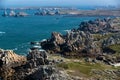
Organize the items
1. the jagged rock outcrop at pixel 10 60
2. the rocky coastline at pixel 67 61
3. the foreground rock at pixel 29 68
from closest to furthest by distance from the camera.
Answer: the foreground rock at pixel 29 68 → the rocky coastline at pixel 67 61 → the jagged rock outcrop at pixel 10 60

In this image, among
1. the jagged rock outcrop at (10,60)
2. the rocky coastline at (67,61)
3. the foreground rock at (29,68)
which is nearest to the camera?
the foreground rock at (29,68)

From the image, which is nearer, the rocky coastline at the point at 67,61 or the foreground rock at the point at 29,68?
the foreground rock at the point at 29,68

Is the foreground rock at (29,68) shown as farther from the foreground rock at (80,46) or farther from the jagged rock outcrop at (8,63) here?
the foreground rock at (80,46)

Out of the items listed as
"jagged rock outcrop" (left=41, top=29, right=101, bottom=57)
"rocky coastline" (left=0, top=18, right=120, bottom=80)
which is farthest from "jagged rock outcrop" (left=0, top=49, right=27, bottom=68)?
"jagged rock outcrop" (left=41, top=29, right=101, bottom=57)

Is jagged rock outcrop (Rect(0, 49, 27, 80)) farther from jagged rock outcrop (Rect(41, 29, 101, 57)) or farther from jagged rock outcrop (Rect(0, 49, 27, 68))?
jagged rock outcrop (Rect(41, 29, 101, 57))

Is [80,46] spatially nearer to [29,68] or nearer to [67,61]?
[67,61]

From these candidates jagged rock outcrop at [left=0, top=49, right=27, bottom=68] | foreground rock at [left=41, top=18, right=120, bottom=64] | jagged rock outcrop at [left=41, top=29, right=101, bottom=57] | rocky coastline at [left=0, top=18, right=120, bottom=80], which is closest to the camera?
rocky coastline at [left=0, top=18, right=120, bottom=80]

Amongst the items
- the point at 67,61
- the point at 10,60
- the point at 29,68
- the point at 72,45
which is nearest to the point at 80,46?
the point at 72,45

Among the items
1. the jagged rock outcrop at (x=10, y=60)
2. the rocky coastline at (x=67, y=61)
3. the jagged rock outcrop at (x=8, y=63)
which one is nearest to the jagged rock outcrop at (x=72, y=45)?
the rocky coastline at (x=67, y=61)

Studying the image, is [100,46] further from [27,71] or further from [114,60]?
[27,71]
